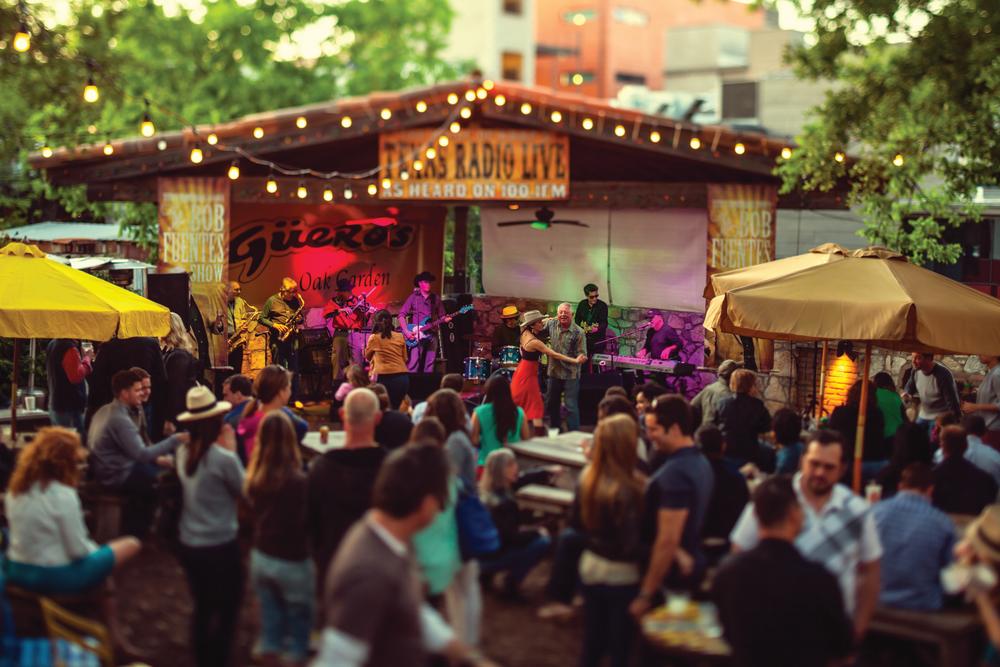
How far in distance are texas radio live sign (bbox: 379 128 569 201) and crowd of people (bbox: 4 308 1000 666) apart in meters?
7.02

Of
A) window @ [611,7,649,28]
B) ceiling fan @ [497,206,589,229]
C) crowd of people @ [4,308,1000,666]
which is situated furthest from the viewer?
window @ [611,7,649,28]

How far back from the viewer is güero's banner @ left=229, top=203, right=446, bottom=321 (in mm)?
18469

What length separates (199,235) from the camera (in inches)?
639

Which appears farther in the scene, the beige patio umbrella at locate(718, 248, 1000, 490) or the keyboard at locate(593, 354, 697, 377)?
the keyboard at locate(593, 354, 697, 377)

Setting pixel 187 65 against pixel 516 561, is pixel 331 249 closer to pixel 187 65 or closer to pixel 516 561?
pixel 516 561

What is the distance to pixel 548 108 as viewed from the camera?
51.8ft

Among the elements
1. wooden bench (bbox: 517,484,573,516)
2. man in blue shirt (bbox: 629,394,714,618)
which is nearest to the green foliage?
wooden bench (bbox: 517,484,573,516)

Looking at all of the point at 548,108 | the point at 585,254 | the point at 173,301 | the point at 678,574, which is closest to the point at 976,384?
the point at 585,254

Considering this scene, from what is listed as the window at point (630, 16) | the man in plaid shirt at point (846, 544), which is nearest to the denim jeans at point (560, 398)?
the man in plaid shirt at point (846, 544)

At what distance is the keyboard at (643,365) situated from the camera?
52.6ft

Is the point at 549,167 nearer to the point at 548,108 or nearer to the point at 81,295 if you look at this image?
the point at 548,108

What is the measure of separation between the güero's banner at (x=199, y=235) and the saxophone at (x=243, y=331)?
0.21m

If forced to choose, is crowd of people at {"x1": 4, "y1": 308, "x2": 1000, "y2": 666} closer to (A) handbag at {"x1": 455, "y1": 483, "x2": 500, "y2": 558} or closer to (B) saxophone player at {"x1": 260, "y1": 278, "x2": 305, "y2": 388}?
(A) handbag at {"x1": 455, "y1": 483, "x2": 500, "y2": 558}

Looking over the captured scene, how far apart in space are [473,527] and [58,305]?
12.8ft
